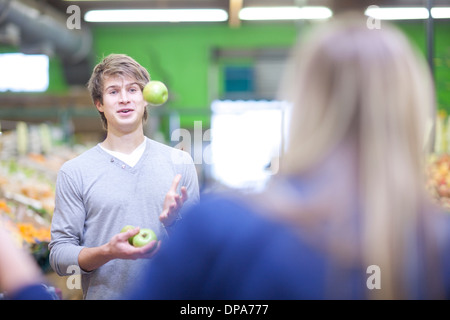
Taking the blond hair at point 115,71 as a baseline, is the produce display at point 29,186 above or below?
below

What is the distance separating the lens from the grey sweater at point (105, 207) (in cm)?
137

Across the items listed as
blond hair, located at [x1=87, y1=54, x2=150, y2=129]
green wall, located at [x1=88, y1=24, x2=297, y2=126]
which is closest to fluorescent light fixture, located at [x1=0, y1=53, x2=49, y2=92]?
green wall, located at [x1=88, y1=24, x2=297, y2=126]

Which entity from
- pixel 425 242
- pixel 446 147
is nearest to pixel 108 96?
pixel 425 242

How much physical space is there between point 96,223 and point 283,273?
2.19ft

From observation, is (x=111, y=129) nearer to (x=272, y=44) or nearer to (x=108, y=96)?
(x=108, y=96)

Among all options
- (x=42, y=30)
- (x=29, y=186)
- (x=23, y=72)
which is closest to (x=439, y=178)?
(x=29, y=186)

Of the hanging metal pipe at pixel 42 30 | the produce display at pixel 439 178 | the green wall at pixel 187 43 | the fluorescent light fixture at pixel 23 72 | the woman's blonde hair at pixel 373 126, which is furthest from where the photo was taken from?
the green wall at pixel 187 43

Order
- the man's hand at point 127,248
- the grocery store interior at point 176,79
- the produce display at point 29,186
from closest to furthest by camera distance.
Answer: the man's hand at point 127,248 → the grocery store interior at point 176,79 → the produce display at point 29,186

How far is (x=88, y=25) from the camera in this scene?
8.32 metres

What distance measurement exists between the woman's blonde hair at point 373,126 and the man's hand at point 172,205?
1.85 feet

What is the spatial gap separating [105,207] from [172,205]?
0.16 meters

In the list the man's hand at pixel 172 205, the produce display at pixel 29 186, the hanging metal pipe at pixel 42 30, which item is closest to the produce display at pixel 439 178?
the man's hand at pixel 172 205

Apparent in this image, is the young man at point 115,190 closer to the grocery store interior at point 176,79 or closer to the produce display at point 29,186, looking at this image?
the grocery store interior at point 176,79

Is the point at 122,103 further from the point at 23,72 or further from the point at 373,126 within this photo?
the point at 23,72
